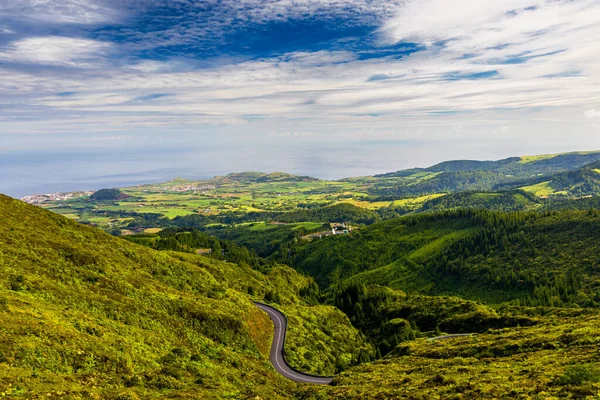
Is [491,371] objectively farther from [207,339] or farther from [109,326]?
[109,326]

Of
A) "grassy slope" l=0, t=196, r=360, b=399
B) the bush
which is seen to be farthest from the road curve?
the bush

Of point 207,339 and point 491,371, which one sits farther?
point 207,339

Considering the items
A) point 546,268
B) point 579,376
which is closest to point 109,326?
point 579,376

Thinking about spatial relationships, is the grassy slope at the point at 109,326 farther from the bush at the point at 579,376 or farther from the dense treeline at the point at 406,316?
the bush at the point at 579,376

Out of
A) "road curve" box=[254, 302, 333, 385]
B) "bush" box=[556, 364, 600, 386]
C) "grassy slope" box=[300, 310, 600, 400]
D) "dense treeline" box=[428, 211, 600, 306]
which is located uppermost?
"bush" box=[556, 364, 600, 386]

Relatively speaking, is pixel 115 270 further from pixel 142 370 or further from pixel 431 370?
pixel 431 370

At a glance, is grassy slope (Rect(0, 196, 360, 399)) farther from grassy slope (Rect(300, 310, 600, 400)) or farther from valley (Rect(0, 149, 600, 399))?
grassy slope (Rect(300, 310, 600, 400))
